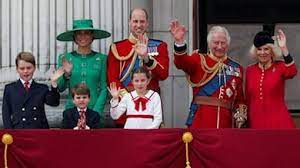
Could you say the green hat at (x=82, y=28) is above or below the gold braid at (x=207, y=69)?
above

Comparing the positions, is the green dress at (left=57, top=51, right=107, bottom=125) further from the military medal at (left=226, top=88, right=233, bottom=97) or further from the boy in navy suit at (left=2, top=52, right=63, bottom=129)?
the military medal at (left=226, top=88, right=233, bottom=97)

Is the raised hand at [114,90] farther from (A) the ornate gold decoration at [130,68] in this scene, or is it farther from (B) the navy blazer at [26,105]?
(B) the navy blazer at [26,105]

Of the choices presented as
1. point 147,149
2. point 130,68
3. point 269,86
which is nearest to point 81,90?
point 130,68

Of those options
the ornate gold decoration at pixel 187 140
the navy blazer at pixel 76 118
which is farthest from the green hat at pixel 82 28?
the ornate gold decoration at pixel 187 140

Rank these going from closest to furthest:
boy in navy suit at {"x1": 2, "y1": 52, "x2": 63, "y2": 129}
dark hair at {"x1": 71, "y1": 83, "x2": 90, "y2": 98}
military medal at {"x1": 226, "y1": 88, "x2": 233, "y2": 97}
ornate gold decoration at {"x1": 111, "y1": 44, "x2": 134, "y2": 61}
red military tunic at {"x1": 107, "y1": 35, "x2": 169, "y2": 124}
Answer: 1. dark hair at {"x1": 71, "y1": 83, "x2": 90, "y2": 98}
2. boy in navy suit at {"x1": 2, "y1": 52, "x2": 63, "y2": 129}
3. military medal at {"x1": 226, "y1": 88, "x2": 233, "y2": 97}
4. red military tunic at {"x1": 107, "y1": 35, "x2": 169, "y2": 124}
5. ornate gold decoration at {"x1": 111, "y1": 44, "x2": 134, "y2": 61}

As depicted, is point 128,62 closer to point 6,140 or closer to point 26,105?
point 26,105

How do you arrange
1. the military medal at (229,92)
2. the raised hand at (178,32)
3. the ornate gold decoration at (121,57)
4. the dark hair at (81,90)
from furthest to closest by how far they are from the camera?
the ornate gold decoration at (121,57), the military medal at (229,92), the dark hair at (81,90), the raised hand at (178,32)

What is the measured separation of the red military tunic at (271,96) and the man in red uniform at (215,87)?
0.15 metres

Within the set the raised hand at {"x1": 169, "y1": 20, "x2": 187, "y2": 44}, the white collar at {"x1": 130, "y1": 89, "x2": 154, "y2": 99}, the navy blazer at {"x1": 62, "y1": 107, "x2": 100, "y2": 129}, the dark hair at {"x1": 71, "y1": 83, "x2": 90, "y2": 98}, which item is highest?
the raised hand at {"x1": 169, "y1": 20, "x2": 187, "y2": 44}

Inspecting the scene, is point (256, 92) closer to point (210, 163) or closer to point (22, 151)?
point (210, 163)

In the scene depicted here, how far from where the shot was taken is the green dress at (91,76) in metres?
8.84

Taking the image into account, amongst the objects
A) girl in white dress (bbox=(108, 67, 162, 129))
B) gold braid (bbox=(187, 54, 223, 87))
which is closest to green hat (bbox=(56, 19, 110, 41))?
girl in white dress (bbox=(108, 67, 162, 129))

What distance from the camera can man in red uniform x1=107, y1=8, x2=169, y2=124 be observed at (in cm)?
871

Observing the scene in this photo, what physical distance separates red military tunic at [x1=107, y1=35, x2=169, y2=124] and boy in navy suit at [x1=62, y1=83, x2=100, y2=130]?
1.00 feet
